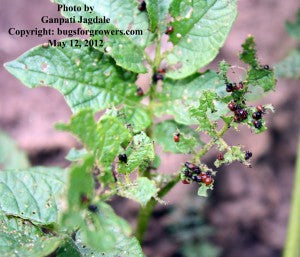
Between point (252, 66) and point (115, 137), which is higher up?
point (252, 66)

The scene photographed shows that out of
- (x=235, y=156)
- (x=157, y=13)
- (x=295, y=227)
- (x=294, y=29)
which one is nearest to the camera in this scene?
(x=235, y=156)

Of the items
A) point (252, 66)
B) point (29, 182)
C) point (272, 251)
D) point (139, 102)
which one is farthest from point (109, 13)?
point (272, 251)

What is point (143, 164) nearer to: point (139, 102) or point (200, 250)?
point (139, 102)

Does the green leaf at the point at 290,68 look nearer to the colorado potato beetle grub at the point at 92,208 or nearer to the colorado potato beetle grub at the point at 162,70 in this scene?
the colorado potato beetle grub at the point at 162,70

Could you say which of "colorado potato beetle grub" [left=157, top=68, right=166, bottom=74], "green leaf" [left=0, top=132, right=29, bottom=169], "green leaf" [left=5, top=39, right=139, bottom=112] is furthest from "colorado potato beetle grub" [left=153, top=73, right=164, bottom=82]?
"green leaf" [left=0, top=132, right=29, bottom=169]

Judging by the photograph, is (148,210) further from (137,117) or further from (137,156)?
(137,156)

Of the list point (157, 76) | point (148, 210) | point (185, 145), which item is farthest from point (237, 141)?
point (185, 145)
